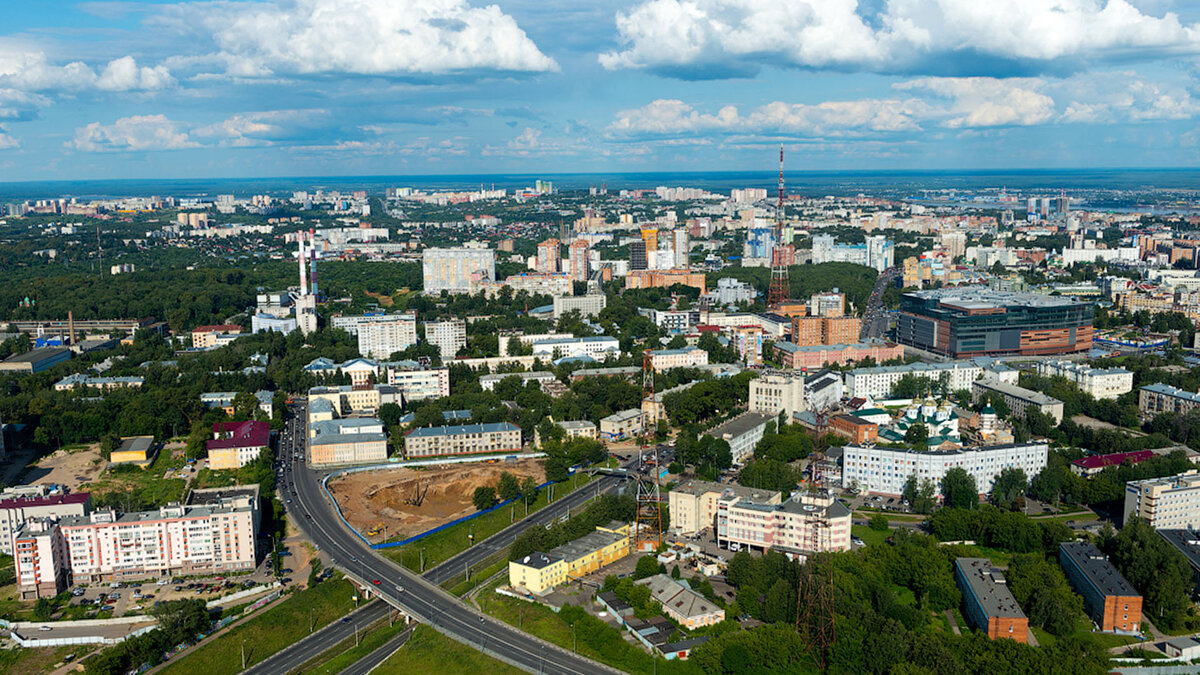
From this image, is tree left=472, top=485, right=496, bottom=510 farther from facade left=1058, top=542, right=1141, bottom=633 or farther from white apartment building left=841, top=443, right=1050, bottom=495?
facade left=1058, top=542, right=1141, bottom=633

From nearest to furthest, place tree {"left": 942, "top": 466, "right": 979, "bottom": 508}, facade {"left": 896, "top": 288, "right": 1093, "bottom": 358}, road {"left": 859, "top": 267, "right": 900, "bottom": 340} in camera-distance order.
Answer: tree {"left": 942, "top": 466, "right": 979, "bottom": 508}
facade {"left": 896, "top": 288, "right": 1093, "bottom": 358}
road {"left": 859, "top": 267, "right": 900, "bottom": 340}

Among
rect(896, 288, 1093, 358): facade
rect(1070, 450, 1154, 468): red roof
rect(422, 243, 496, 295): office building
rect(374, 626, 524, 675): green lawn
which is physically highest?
rect(422, 243, 496, 295): office building

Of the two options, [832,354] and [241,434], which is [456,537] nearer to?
[241,434]

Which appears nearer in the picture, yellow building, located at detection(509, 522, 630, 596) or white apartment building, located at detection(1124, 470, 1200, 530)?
yellow building, located at detection(509, 522, 630, 596)

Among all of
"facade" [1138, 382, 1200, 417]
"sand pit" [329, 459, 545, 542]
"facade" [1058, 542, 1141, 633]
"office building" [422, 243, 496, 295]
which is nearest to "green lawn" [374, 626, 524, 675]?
"sand pit" [329, 459, 545, 542]

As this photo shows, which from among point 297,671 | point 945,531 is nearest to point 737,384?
point 945,531

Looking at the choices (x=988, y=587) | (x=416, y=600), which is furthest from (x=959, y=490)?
(x=416, y=600)

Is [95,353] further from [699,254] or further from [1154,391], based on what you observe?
[699,254]

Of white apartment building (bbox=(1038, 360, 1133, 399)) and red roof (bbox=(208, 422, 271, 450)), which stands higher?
white apartment building (bbox=(1038, 360, 1133, 399))
